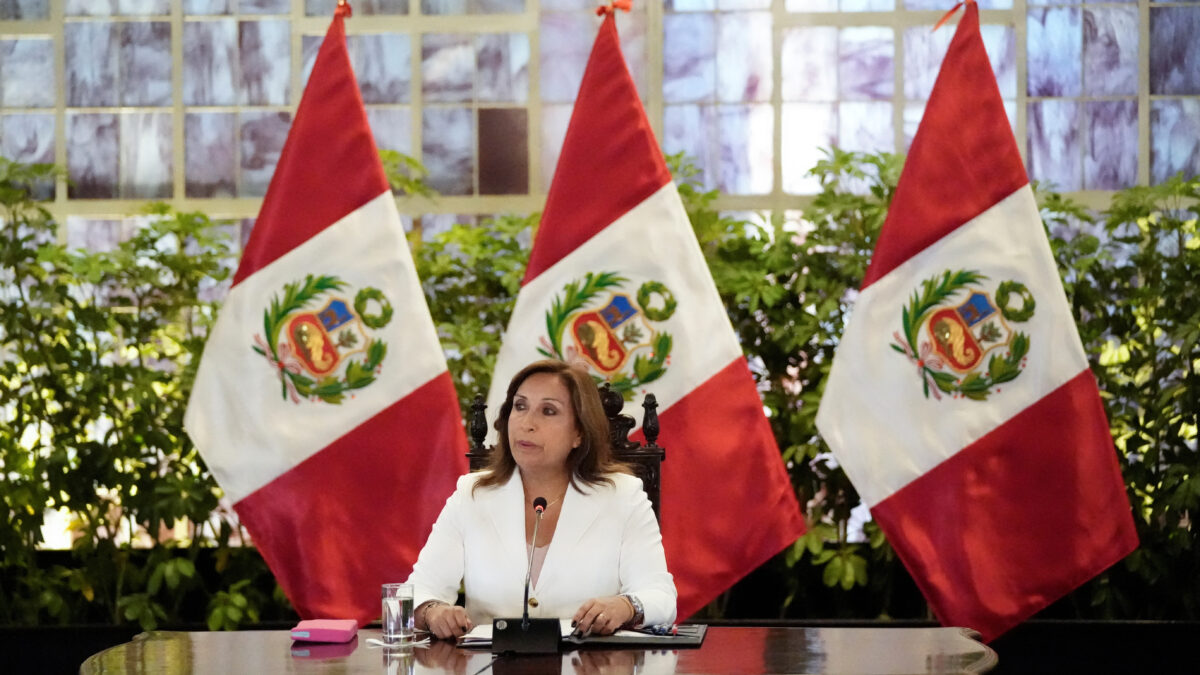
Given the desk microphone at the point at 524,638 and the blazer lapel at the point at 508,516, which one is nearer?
the desk microphone at the point at 524,638

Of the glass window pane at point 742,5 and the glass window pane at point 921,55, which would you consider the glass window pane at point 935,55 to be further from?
the glass window pane at point 742,5

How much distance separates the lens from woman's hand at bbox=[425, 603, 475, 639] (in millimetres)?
2250

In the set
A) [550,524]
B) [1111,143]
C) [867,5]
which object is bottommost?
[550,524]

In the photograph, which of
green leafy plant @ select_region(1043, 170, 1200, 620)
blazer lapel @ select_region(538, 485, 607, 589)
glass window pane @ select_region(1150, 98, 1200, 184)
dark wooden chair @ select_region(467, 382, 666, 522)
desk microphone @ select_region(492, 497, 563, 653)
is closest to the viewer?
desk microphone @ select_region(492, 497, 563, 653)

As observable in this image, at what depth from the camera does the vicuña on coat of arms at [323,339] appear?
3.53m

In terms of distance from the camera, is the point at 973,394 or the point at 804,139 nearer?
the point at 973,394

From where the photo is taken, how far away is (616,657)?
2.07 metres

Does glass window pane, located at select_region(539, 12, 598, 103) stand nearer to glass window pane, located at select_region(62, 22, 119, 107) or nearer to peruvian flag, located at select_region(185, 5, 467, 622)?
peruvian flag, located at select_region(185, 5, 467, 622)

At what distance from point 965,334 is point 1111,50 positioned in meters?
1.59

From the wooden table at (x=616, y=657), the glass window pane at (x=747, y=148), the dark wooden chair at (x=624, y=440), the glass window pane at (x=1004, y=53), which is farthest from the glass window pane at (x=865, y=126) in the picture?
the wooden table at (x=616, y=657)

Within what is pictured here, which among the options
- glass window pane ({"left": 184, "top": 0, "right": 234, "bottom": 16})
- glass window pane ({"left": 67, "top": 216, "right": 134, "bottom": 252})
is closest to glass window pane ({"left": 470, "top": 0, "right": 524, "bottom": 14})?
glass window pane ({"left": 184, "top": 0, "right": 234, "bottom": 16})

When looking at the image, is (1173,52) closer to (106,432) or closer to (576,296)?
(576,296)

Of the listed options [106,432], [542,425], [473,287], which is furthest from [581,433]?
[106,432]

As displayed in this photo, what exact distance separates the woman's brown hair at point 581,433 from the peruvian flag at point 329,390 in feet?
3.21
